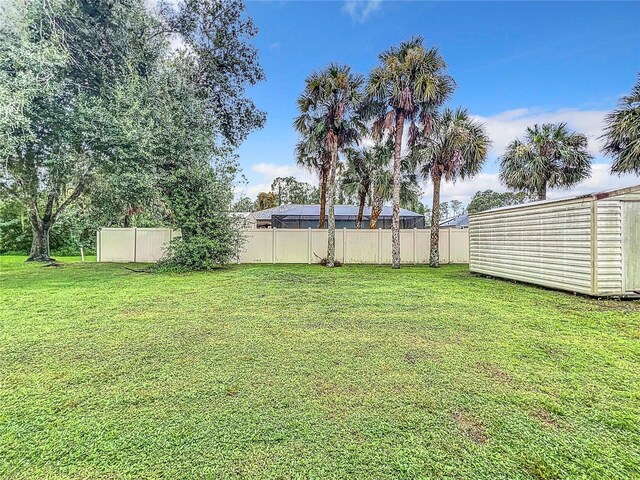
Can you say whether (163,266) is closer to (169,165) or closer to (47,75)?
(169,165)

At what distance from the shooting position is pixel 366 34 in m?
12.6

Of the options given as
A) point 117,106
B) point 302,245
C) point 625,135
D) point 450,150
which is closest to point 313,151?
point 302,245

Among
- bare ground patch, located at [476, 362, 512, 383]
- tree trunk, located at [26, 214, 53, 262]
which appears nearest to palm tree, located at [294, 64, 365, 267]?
bare ground patch, located at [476, 362, 512, 383]

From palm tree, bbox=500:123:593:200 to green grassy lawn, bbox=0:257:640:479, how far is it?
9.18 meters

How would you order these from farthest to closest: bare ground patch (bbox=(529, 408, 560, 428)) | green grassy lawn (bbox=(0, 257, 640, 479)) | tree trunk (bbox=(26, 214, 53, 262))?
1. tree trunk (bbox=(26, 214, 53, 262))
2. bare ground patch (bbox=(529, 408, 560, 428))
3. green grassy lawn (bbox=(0, 257, 640, 479))

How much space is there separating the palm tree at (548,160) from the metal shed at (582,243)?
6.13 m

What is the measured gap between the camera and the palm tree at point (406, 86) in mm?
11273

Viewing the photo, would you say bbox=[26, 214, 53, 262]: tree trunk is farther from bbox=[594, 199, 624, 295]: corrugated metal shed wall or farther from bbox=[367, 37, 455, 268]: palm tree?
bbox=[594, 199, 624, 295]: corrugated metal shed wall

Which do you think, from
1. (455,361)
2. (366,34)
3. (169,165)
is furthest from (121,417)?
(366,34)

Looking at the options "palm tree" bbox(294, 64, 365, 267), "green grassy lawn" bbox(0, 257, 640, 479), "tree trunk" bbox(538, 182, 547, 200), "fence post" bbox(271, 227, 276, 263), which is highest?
"palm tree" bbox(294, 64, 365, 267)

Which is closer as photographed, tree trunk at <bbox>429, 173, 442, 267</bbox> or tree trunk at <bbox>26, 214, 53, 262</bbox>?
tree trunk at <bbox>429, 173, 442, 267</bbox>

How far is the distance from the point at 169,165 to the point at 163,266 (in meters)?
3.28

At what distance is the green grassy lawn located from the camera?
5.65 ft

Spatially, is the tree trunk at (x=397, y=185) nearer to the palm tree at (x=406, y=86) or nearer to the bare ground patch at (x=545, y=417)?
the palm tree at (x=406, y=86)
